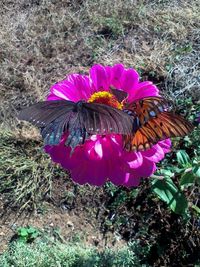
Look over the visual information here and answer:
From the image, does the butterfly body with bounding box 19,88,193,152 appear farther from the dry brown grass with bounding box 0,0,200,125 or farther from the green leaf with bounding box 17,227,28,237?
the dry brown grass with bounding box 0,0,200,125

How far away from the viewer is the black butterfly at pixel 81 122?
3.26ft

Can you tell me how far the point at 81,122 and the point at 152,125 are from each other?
0.18 metres

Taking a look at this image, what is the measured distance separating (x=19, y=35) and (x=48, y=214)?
1.21 metres

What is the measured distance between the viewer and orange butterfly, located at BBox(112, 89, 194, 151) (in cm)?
107

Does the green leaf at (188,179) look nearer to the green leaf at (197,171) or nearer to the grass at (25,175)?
the green leaf at (197,171)

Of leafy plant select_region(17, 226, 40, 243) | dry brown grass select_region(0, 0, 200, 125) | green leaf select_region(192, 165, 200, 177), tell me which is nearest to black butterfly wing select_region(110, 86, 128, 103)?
green leaf select_region(192, 165, 200, 177)

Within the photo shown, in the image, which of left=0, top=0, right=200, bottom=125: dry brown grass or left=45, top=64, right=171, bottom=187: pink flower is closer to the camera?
left=45, top=64, right=171, bottom=187: pink flower

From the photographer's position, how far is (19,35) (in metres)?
2.89

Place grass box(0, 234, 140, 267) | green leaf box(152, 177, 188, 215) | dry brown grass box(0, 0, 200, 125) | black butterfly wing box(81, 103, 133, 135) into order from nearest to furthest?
black butterfly wing box(81, 103, 133, 135) → green leaf box(152, 177, 188, 215) → grass box(0, 234, 140, 267) → dry brown grass box(0, 0, 200, 125)

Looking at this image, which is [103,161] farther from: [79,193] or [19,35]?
[19,35]

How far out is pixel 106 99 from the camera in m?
1.20

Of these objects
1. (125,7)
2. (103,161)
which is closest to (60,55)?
(125,7)

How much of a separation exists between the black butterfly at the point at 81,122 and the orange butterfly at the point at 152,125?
0.17ft

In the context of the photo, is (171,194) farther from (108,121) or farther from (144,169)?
(108,121)
